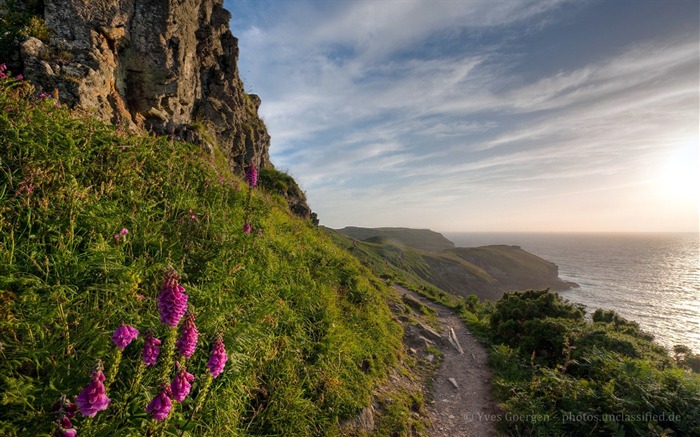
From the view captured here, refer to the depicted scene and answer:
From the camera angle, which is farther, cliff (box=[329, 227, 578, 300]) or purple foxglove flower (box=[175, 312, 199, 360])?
cliff (box=[329, 227, 578, 300])

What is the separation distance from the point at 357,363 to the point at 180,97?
15443 millimetres

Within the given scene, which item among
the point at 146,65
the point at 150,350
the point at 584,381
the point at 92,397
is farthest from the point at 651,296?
the point at 146,65

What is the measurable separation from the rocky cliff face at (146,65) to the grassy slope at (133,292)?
3018 millimetres

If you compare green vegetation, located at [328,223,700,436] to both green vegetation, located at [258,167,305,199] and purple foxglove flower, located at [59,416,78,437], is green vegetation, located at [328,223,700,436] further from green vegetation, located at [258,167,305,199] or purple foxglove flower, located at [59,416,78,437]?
green vegetation, located at [258,167,305,199]

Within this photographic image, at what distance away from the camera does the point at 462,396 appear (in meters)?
8.95

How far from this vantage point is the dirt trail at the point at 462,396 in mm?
7316

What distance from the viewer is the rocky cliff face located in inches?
328

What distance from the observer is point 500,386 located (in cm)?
959

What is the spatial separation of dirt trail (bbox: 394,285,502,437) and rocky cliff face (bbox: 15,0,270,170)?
12170mm

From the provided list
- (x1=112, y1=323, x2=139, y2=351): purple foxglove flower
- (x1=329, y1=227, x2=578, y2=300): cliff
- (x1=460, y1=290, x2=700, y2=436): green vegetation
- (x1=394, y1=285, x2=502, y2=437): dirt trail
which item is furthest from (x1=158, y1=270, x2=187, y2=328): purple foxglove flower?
(x1=329, y1=227, x2=578, y2=300): cliff

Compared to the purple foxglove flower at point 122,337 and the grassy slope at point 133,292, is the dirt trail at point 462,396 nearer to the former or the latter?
the grassy slope at point 133,292

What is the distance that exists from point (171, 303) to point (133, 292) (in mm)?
1436

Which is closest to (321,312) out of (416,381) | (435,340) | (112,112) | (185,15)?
(416,381)

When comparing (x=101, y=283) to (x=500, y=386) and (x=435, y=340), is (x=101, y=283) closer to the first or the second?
(x=500, y=386)
